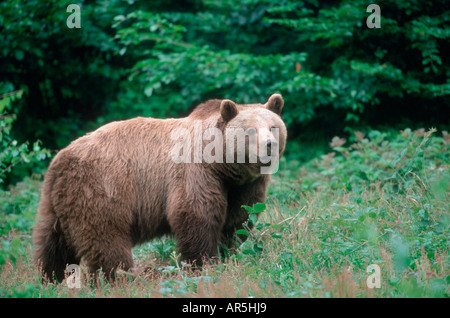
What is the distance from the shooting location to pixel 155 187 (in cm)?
496

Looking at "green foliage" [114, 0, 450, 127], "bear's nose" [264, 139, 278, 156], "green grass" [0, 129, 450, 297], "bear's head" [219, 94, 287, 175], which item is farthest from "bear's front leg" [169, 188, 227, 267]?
"green foliage" [114, 0, 450, 127]

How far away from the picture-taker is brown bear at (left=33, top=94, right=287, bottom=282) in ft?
15.2

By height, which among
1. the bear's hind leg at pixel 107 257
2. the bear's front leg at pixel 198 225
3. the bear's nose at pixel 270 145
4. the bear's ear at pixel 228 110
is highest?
the bear's ear at pixel 228 110

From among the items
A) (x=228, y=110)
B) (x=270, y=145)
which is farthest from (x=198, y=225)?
(x=228, y=110)

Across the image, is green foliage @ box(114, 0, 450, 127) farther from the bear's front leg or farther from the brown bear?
the bear's front leg

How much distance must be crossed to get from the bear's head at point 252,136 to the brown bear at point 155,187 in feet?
0.04

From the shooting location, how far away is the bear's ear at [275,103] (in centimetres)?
500

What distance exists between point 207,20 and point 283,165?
3.67 metres

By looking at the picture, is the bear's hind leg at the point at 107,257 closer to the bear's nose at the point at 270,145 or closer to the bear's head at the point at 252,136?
the bear's head at the point at 252,136

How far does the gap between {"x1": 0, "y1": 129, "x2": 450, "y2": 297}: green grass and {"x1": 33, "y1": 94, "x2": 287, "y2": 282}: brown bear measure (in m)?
0.28

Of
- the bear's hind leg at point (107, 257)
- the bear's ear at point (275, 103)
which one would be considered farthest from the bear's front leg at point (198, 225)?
the bear's ear at point (275, 103)

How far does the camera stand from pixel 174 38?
9.16 meters
